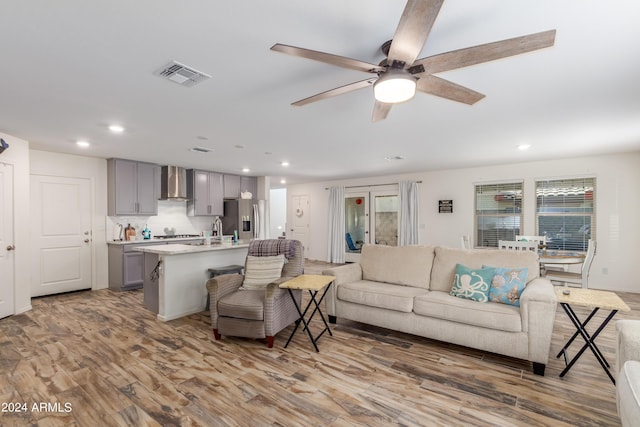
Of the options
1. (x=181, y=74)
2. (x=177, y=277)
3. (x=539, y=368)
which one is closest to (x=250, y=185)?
(x=177, y=277)

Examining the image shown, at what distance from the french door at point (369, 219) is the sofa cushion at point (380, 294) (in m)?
4.51

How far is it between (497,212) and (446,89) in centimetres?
539

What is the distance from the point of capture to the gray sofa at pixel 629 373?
4.48ft

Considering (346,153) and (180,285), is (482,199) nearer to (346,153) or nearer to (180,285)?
(346,153)

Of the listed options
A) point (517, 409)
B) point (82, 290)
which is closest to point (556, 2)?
point (517, 409)

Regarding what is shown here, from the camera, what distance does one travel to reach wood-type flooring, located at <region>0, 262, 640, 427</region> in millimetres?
1994

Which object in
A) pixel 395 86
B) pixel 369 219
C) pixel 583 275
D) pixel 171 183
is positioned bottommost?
pixel 583 275

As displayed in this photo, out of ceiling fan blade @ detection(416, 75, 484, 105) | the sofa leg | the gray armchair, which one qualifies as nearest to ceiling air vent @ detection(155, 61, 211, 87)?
ceiling fan blade @ detection(416, 75, 484, 105)

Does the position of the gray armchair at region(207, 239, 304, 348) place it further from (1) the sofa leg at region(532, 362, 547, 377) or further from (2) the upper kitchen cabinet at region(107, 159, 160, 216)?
(2) the upper kitchen cabinet at region(107, 159, 160, 216)

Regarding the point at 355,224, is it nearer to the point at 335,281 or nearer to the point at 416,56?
the point at 335,281

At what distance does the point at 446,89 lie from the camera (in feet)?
6.61

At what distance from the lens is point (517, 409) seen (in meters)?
2.07

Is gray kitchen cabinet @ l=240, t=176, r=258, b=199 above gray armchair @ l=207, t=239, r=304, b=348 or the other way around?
above

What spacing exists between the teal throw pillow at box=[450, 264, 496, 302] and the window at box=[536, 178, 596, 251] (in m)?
3.97
